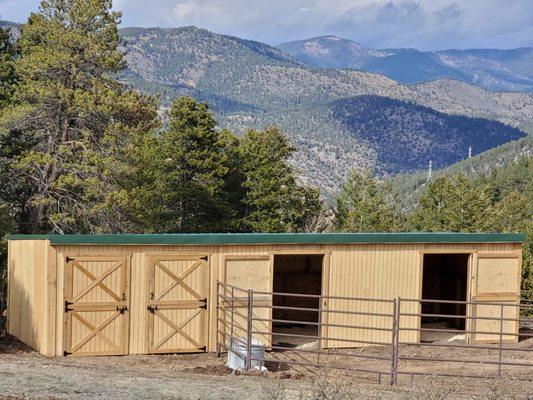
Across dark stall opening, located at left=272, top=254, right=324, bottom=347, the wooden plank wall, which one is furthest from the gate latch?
dark stall opening, located at left=272, top=254, right=324, bottom=347

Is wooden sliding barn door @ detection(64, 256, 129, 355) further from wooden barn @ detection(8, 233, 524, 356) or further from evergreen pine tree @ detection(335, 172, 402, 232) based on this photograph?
evergreen pine tree @ detection(335, 172, 402, 232)

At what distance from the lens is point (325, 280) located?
16641mm

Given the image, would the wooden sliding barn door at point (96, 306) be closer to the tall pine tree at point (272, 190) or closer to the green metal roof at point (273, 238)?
the green metal roof at point (273, 238)

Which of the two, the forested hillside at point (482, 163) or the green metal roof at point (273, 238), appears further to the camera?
the forested hillside at point (482, 163)

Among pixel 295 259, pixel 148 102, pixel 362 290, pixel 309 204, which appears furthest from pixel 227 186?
pixel 362 290

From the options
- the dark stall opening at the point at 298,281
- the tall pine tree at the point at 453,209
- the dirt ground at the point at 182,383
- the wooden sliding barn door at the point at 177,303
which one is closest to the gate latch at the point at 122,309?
the wooden sliding barn door at the point at 177,303

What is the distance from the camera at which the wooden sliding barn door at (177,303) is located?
1531cm

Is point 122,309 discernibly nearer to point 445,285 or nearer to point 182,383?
point 182,383

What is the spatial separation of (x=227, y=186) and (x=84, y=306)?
26711mm

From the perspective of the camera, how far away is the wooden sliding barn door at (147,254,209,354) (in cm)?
1531

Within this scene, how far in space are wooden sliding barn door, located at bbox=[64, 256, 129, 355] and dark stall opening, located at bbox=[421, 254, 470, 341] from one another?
30.8 feet

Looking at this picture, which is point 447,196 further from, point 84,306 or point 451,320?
point 84,306


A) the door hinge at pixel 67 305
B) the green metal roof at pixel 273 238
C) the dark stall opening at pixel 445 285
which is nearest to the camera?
the door hinge at pixel 67 305

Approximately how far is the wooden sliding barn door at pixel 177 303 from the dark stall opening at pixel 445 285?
25.1 ft
